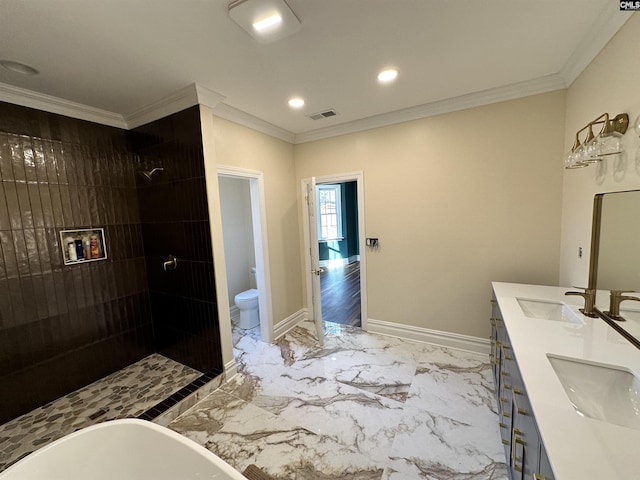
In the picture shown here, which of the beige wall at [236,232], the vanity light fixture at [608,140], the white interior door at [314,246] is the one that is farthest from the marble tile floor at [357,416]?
the vanity light fixture at [608,140]

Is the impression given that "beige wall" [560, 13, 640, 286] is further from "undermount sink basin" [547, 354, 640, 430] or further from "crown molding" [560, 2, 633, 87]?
"undermount sink basin" [547, 354, 640, 430]

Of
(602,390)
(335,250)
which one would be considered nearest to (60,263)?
(602,390)

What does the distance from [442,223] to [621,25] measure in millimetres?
1656

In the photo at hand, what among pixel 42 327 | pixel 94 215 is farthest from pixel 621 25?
pixel 42 327

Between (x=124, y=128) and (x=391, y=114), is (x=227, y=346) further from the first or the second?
(x=391, y=114)

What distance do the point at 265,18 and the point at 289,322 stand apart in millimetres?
3102

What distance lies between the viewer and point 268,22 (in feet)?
4.43

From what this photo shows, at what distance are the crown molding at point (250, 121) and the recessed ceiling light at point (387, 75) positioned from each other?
1392 mm

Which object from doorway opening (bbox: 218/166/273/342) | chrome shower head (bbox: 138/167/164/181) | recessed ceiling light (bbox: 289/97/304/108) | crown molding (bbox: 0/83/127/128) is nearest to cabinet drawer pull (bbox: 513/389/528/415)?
doorway opening (bbox: 218/166/273/342)

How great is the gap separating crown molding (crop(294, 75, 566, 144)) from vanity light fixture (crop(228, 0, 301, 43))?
1.63m

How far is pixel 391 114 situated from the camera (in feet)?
8.95

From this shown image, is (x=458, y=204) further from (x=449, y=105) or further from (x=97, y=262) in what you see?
(x=97, y=262)

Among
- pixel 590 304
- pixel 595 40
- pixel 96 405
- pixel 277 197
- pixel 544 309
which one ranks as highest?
pixel 595 40

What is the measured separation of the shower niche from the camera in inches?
85.5
